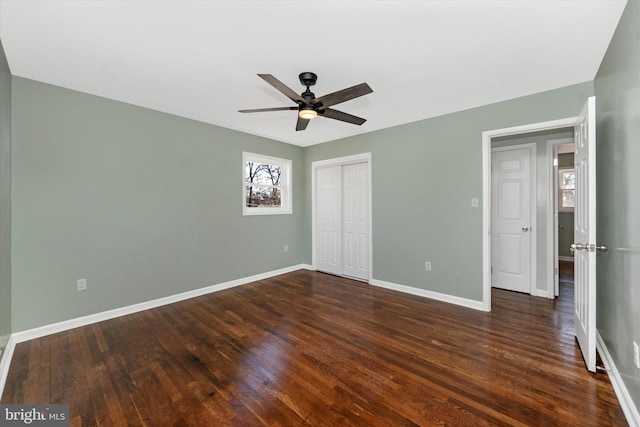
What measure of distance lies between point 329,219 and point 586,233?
3.52 meters

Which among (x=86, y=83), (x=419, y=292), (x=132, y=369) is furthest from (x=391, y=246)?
(x=86, y=83)

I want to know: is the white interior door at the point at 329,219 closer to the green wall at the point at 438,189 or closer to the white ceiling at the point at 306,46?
the green wall at the point at 438,189

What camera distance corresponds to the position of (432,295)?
3.56 metres

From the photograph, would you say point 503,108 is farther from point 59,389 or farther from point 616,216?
point 59,389

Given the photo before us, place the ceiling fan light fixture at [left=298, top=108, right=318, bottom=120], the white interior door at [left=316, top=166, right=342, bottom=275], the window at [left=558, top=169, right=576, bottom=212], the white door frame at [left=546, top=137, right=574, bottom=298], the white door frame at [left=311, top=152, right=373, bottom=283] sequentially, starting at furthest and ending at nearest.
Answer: the window at [left=558, top=169, right=576, bottom=212] < the white interior door at [left=316, top=166, right=342, bottom=275] < the white door frame at [left=311, top=152, right=373, bottom=283] < the white door frame at [left=546, top=137, right=574, bottom=298] < the ceiling fan light fixture at [left=298, top=108, right=318, bottom=120]

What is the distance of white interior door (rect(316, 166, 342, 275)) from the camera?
4.84 m

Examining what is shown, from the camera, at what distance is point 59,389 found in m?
1.80

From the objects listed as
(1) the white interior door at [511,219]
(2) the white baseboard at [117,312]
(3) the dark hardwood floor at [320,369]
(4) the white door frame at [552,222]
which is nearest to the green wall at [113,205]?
(2) the white baseboard at [117,312]

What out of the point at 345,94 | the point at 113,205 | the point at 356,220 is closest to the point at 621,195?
the point at 345,94

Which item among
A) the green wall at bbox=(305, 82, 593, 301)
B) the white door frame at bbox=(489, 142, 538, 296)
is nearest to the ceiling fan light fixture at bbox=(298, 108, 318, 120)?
the green wall at bbox=(305, 82, 593, 301)

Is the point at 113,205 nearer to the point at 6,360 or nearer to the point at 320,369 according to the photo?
the point at 6,360

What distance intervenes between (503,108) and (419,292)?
2.50m

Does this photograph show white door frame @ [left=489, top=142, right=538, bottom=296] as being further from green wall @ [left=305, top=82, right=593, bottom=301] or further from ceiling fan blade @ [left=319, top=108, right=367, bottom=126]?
ceiling fan blade @ [left=319, top=108, right=367, bottom=126]

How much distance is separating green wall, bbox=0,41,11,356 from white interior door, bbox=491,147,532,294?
17.8ft
